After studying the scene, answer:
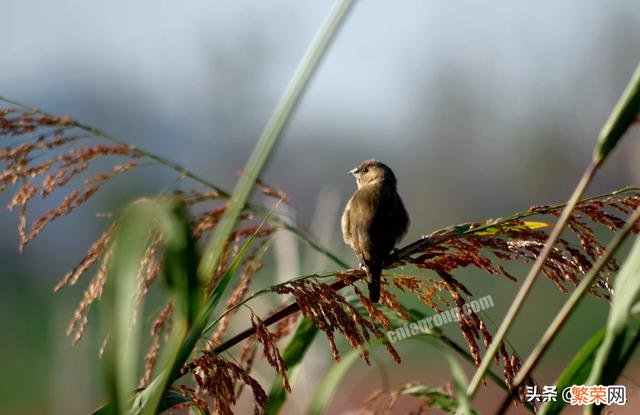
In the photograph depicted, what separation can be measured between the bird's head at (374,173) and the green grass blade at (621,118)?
3.00m

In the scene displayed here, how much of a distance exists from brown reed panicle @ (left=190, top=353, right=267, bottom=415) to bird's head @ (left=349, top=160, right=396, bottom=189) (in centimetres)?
275

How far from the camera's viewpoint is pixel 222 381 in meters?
1.52

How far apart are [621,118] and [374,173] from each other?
11.4ft

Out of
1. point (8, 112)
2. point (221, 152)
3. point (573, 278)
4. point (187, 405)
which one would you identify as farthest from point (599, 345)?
point (221, 152)

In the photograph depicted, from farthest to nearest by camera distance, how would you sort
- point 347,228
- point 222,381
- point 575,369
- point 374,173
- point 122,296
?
point 374,173 → point 347,228 → point 222,381 → point 575,369 → point 122,296

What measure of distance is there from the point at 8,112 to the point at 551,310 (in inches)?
997

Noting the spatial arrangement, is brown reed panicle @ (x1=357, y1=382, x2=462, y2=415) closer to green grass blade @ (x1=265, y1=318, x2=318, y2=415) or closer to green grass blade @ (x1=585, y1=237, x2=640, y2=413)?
green grass blade @ (x1=265, y1=318, x2=318, y2=415)

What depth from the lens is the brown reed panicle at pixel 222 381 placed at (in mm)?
1490

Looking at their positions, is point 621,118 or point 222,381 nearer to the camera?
point 621,118

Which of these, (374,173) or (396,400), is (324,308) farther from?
(374,173)

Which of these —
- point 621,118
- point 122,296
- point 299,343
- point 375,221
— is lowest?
point 375,221

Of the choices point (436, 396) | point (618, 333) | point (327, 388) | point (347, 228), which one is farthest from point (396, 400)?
point (347, 228)

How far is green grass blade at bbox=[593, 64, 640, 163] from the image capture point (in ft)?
3.85

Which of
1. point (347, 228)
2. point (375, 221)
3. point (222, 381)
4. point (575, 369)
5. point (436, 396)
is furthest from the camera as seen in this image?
point (347, 228)
